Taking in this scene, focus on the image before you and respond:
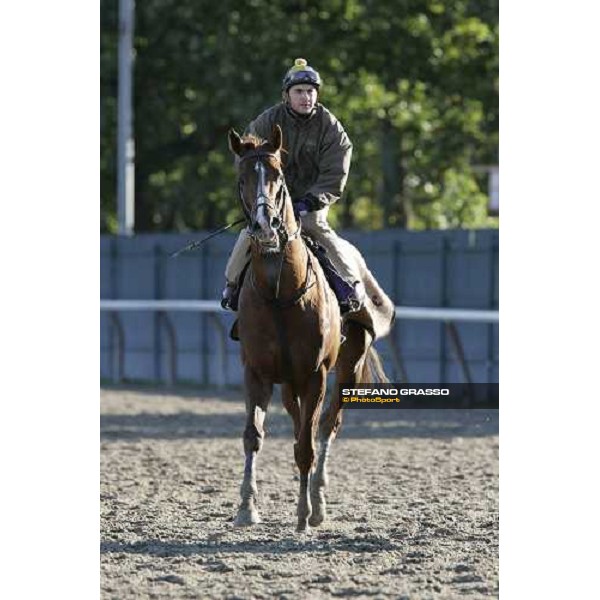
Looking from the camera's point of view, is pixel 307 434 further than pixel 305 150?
No

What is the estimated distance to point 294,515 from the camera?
9508 mm

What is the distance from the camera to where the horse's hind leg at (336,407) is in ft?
30.1

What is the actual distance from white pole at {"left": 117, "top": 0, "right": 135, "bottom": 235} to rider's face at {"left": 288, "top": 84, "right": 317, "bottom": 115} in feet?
47.1

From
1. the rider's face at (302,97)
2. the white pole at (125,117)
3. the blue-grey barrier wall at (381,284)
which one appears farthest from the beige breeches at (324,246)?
the white pole at (125,117)

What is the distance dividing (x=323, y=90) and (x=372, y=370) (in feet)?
52.4

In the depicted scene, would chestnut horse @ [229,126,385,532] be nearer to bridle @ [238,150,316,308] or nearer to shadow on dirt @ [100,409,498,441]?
bridle @ [238,150,316,308]

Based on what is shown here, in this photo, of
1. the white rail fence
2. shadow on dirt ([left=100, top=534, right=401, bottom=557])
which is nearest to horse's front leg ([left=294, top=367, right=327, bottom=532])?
shadow on dirt ([left=100, top=534, right=401, bottom=557])

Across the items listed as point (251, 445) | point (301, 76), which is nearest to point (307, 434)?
point (251, 445)

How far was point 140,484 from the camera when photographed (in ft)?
36.0

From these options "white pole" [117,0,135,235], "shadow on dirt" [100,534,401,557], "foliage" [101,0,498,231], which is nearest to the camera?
"shadow on dirt" [100,534,401,557]

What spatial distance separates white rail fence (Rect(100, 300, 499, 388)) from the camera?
16.9 m

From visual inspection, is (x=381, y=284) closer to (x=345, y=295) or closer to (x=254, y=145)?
(x=345, y=295)
